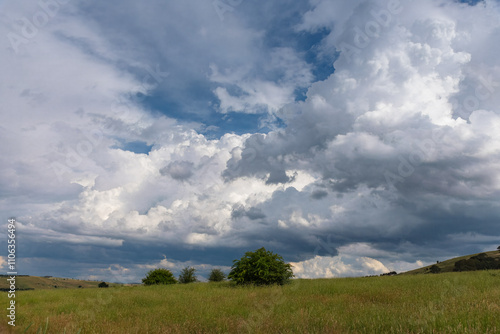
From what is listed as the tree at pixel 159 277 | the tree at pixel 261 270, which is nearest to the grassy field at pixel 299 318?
the tree at pixel 261 270

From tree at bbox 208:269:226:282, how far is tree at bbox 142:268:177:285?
4.17 m

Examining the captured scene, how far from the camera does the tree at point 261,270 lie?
28156 millimetres

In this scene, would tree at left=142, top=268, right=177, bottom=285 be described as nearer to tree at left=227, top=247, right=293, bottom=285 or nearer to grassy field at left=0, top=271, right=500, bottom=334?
tree at left=227, top=247, right=293, bottom=285

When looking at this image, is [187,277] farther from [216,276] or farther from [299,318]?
[299,318]

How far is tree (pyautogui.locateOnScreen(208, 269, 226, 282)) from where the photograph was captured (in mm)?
38469

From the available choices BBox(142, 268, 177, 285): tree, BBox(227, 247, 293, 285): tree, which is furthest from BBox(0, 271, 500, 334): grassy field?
BBox(142, 268, 177, 285): tree

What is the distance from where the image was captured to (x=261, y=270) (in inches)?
1094

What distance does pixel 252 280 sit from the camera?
2848cm

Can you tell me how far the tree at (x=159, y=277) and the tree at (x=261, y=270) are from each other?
38.1ft

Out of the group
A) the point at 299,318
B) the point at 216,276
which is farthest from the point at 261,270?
the point at 299,318

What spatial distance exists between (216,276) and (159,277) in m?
6.46

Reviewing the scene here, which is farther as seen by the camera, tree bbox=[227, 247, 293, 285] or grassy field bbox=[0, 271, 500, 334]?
tree bbox=[227, 247, 293, 285]

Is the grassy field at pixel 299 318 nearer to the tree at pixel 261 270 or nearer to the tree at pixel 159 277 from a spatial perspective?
the tree at pixel 261 270

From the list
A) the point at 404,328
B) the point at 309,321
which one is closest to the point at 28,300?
the point at 309,321
